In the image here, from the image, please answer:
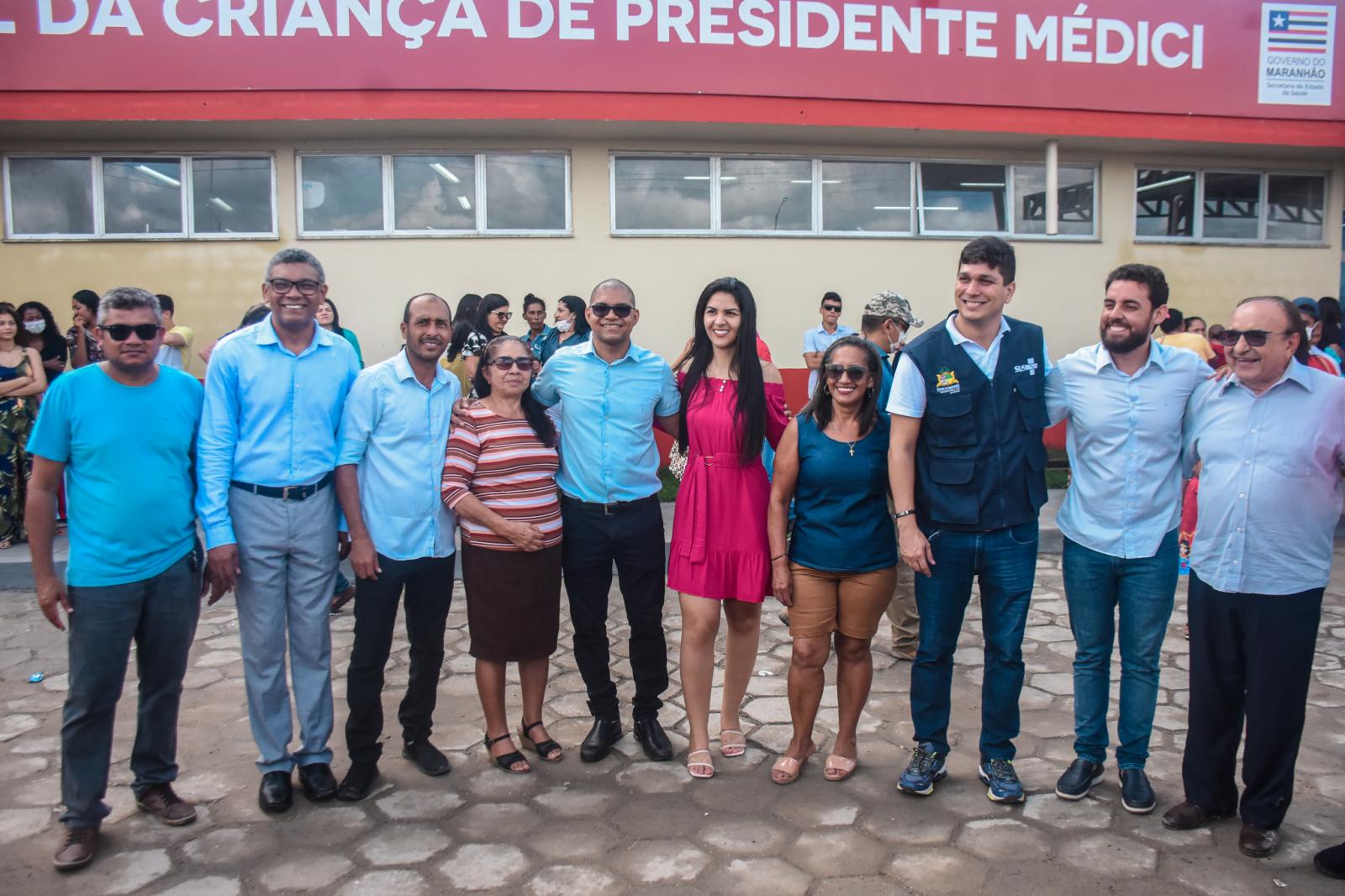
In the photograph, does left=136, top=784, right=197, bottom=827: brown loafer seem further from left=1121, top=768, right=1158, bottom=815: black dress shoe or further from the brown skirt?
left=1121, top=768, right=1158, bottom=815: black dress shoe

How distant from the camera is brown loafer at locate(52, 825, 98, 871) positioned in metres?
3.27

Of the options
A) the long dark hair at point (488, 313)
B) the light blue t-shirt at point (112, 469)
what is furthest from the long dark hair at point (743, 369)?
the long dark hair at point (488, 313)

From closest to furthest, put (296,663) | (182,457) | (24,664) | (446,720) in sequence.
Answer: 1. (182,457)
2. (296,663)
3. (446,720)
4. (24,664)

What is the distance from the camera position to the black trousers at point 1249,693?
10.9ft

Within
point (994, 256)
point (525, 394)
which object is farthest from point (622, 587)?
point (994, 256)

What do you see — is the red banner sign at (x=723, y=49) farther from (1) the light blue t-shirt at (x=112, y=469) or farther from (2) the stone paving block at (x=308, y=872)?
(2) the stone paving block at (x=308, y=872)

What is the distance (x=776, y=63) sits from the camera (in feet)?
32.8

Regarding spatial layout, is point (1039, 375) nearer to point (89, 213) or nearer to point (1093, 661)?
point (1093, 661)

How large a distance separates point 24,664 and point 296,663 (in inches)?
105

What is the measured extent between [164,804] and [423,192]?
25.8 ft

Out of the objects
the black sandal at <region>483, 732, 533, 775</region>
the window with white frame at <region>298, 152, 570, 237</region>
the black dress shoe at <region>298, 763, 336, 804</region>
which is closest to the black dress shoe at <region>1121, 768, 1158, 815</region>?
the black sandal at <region>483, 732, 533, 775</region>

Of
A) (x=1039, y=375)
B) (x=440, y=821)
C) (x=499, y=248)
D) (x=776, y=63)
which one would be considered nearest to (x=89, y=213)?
(x=499, y=248)

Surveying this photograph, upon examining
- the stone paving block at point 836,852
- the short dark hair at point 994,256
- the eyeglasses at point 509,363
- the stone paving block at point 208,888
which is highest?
Result: the short dark hair at point 994,256

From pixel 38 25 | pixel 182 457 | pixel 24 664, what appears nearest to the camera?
pixel 182 457
